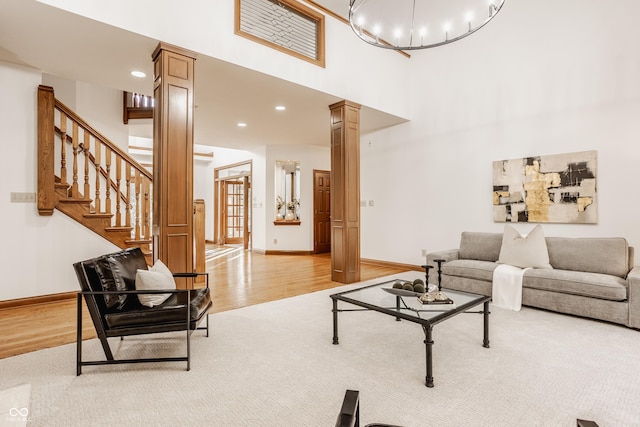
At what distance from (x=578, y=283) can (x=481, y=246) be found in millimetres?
1308

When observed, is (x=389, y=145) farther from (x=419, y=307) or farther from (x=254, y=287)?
(x=419, y=307)

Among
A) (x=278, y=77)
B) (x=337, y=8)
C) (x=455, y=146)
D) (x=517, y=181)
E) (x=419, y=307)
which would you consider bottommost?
(x=419, y=307)

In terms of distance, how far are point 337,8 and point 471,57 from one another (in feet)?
7.29

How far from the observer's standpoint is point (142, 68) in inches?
148

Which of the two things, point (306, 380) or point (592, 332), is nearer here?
point (306, 380)

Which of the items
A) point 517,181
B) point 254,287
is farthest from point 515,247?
point 254,287

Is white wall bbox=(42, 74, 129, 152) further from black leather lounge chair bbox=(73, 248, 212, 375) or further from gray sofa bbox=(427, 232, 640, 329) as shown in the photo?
gray sofa bbox=(427, 232, 640, 329)

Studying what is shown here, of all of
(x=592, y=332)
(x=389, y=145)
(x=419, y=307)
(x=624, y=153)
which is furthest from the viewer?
(x=389, y=145)

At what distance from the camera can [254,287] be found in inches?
182

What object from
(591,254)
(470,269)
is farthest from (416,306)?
(591,254)

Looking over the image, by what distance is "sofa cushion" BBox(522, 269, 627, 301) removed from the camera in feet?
10.0

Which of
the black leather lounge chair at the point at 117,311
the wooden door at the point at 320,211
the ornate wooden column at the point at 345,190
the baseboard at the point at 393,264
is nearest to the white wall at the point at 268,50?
the ornate wooden column at the point at 345,190

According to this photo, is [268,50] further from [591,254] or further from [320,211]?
[320,211]

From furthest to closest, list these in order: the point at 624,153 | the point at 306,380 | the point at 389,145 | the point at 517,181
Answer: the point at 389,145 < the point at 517,181 < the point at 624,153 < the point at 306,380
